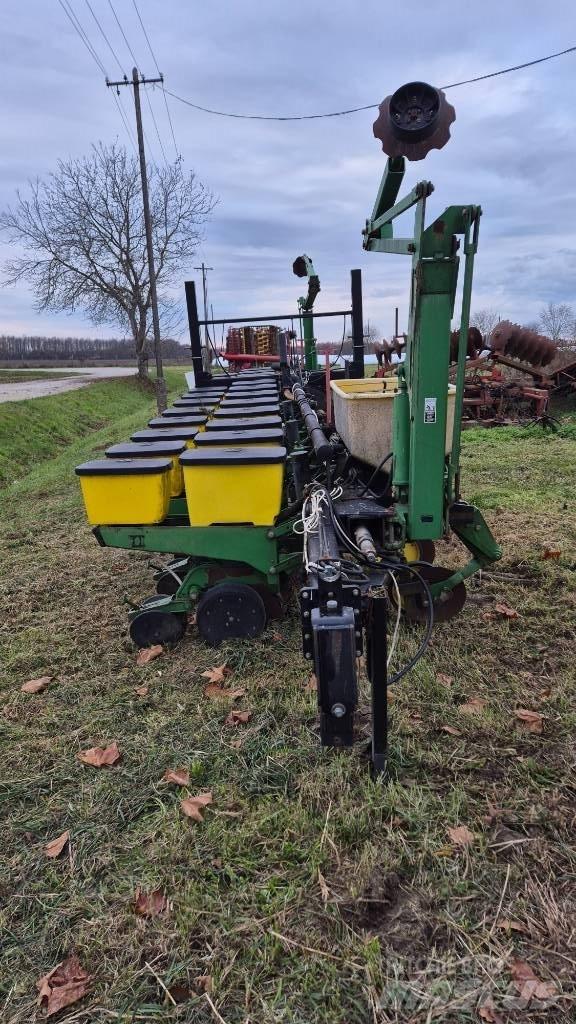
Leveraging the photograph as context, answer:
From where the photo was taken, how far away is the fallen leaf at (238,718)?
121 inches

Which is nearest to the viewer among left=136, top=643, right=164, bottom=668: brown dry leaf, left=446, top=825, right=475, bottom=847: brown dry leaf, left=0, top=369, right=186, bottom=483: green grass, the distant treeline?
left=446, top=825, right=475, bottom=847: brown dry leaf

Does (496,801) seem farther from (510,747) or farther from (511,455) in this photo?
(511,455)

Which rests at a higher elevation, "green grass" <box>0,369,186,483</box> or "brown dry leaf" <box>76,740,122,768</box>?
"brown dry leaf" <box>76,740,122,768</box>

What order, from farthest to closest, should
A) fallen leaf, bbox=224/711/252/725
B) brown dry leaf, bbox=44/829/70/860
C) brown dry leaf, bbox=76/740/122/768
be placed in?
fallen leaf, bbox=224/711/252/725 < brown dry leaf, bbox=76/740/122/768 < brown dry leaf, bbox=44/829/70/860

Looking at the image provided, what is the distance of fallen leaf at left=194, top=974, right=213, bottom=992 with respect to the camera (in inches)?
71.2

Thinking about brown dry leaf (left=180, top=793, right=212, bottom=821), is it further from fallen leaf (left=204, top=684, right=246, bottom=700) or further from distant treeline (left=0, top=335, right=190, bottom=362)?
distant treeline (left=0, top=335, right=190, bottom=362)

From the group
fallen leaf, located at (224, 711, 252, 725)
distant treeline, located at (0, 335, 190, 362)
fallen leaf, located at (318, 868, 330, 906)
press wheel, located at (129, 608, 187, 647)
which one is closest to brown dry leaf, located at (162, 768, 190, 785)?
fallen leaf, located at (224, 711, 252, 725)

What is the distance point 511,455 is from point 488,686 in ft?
23.9

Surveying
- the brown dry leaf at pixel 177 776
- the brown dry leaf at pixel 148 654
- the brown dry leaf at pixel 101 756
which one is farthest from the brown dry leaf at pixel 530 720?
the brown dry leaf at pixel 148 654

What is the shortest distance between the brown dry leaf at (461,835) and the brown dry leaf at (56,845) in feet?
4.86

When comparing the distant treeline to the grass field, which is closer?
the grass field

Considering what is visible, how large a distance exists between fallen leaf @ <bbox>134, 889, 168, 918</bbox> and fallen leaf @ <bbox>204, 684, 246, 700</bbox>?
122cm

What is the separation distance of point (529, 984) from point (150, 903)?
3.97ft

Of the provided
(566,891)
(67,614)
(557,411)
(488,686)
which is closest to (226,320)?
(67,614)
